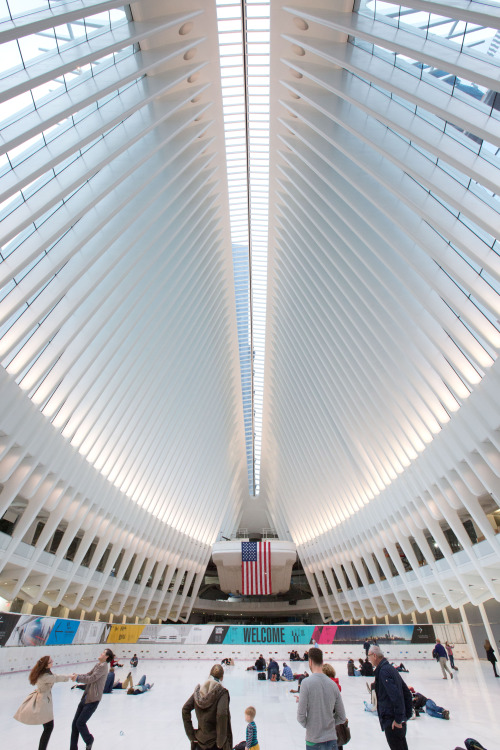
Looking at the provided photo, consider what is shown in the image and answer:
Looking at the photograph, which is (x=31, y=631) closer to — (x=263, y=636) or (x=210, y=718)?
(x=263, y=636)

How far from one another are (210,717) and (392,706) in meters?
1.89

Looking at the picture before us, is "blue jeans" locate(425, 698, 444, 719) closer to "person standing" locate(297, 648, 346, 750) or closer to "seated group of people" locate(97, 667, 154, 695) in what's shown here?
"person standing" locate(297, 648, 346, 750)

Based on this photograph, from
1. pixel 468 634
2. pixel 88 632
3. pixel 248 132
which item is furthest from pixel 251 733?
pixel 468 634

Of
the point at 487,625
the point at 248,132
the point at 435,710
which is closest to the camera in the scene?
the point at 435,710

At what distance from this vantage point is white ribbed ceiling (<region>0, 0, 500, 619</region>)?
10.0 m

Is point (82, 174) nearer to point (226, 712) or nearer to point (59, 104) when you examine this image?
point (59, 104)

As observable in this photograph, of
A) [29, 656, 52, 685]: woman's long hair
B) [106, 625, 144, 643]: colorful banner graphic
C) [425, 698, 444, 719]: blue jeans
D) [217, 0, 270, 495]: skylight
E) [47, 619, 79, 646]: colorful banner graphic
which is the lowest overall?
[29, 656, 52, 685]: woman's long hair

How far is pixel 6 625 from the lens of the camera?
46.8 feet

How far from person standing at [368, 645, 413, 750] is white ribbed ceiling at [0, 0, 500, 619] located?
823cm

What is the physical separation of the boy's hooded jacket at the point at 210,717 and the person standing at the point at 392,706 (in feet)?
5.29

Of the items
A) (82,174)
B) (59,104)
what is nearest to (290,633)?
(82,174)

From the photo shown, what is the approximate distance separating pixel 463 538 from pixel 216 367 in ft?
58.5

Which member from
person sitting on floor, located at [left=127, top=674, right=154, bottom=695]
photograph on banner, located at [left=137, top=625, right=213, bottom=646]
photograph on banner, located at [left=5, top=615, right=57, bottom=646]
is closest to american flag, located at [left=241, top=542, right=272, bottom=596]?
photograph on banner, located at [left=137, top=625, right=213, bottom=646]

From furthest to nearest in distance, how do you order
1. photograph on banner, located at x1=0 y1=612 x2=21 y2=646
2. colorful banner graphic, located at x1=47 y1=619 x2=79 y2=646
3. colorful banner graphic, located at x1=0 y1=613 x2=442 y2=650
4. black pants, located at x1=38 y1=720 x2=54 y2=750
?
1. colorful banner graphic, located at x1=0 y1=613 x2=442 y2=650
2. colorful banner graphic, located at x1=47 y1=619 x2=79 y2=646
3. photograph on banner, located at x1=0 y1=612 x2=21 y2=646
4. black pants, located at x1=38 y1=720 x2=54 y2=750
